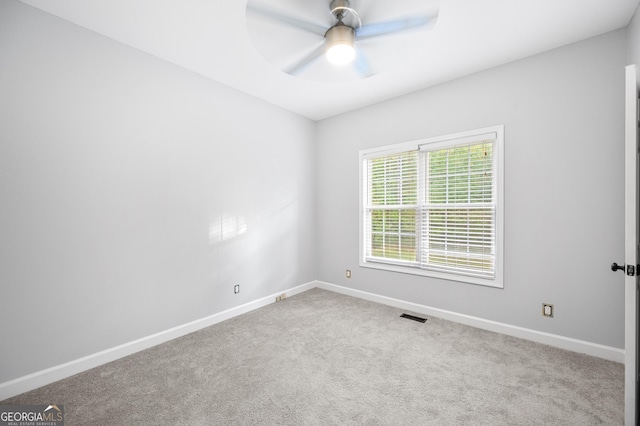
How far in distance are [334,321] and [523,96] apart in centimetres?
301

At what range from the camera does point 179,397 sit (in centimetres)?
190

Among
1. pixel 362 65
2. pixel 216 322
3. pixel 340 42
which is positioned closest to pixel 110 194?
pixel 216 322

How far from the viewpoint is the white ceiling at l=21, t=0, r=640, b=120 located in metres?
1.70

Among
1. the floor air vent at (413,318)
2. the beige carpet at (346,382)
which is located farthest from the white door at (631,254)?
the floor air vent at (413,318)

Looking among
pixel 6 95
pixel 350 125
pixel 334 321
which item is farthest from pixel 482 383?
pixel 6 95

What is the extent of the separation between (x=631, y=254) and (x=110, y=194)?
3613mm

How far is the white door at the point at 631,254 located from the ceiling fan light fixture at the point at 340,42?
154 centimetres

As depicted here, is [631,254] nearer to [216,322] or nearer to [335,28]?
[335,28]

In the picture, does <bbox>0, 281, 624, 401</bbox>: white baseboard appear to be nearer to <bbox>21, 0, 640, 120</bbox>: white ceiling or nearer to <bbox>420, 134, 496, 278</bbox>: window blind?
<bbox>420, 134, 496, 278</bbox>: window blind

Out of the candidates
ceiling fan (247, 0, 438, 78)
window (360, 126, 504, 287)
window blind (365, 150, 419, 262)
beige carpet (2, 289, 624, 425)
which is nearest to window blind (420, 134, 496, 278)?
window (360, 126, 504, 287)

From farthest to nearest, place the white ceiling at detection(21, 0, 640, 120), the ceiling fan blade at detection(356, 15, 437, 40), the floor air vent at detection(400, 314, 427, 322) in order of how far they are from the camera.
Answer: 1. the floor air vent at detection(400, 314, 427, 322)
2. the white ceiling at detection(21, 0, 640, 120)
3. the ceiling fan blade at detection(356, 15, 437, 40)

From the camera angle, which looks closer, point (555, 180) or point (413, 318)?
point (555, 180)

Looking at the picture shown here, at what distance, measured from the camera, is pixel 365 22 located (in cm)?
159

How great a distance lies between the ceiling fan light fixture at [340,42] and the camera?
5.29 feet
